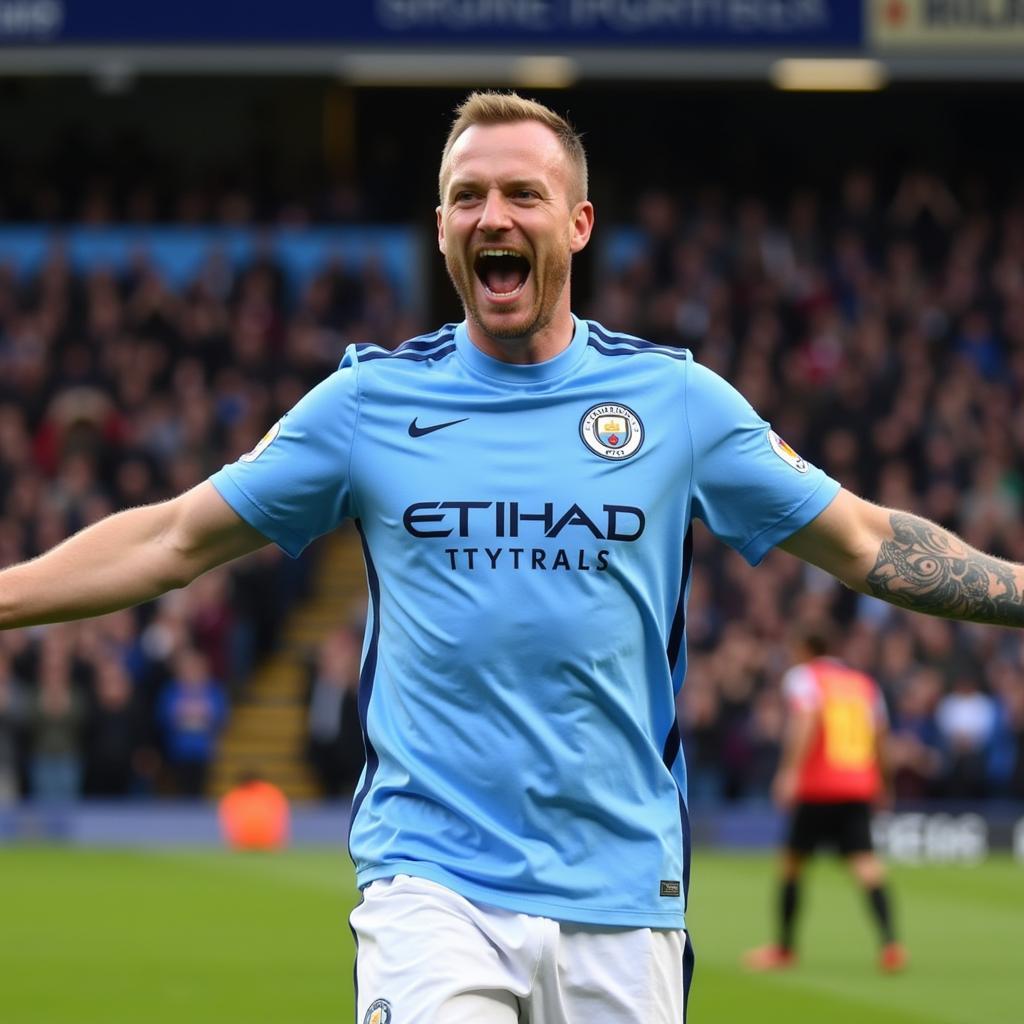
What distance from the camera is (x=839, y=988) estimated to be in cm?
1312

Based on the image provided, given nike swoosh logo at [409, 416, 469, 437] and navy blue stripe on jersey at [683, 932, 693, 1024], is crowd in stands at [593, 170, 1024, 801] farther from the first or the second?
nike swoosh logo at [409, 416, 469, 437]

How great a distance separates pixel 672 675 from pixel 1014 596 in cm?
72

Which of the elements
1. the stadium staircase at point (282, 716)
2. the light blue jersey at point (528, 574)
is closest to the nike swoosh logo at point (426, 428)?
the light blue jersey at point (528, 574)

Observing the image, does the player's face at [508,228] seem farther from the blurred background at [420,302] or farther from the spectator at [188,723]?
the spectator at [188,723]

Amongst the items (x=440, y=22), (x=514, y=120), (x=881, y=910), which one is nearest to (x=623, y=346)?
(x=514, y=120)

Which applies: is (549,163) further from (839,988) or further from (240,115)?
(240,115)

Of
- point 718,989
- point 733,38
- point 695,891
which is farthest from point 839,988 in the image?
point 733,38

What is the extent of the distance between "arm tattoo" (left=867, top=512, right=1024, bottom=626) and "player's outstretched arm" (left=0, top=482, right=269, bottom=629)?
4.17 ft

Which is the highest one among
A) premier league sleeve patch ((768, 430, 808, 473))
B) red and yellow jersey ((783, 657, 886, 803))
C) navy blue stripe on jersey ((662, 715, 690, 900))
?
premier league sleeve patch ((768, 430, 808, 473))

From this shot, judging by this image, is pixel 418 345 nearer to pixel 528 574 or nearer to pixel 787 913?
pixel 528 574

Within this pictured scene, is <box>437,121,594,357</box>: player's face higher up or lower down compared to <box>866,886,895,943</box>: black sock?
higher up

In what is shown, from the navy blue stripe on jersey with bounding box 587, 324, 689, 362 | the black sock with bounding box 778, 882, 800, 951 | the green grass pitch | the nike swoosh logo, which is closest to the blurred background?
the green grass pitch

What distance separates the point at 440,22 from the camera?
2519 centimetres

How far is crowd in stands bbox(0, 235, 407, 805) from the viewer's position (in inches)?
941
